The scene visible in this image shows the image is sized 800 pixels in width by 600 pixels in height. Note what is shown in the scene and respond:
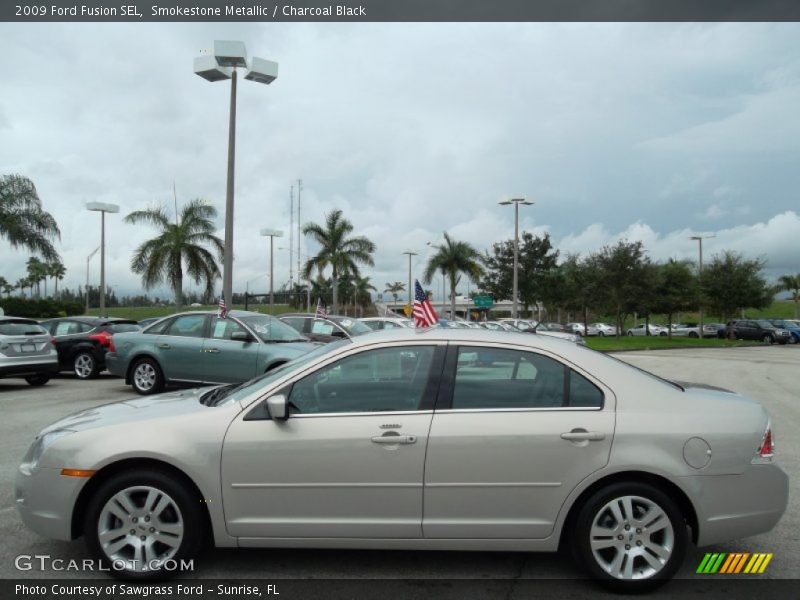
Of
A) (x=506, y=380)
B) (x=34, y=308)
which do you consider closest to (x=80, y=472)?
(x=506, y=380)

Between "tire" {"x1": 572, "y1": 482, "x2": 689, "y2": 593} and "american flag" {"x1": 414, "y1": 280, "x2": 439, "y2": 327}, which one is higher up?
"american flag" {"x1": 414, "y1": 280, "x2": 439, "y2": 327}

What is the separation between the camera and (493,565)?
4156 mm

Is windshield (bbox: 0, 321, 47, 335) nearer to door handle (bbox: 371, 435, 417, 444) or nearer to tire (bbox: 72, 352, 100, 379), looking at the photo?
tire (bbox: 72, 352, 100, 379)

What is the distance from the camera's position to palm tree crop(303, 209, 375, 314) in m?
40.9

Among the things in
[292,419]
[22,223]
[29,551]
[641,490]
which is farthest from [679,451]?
[22,223]

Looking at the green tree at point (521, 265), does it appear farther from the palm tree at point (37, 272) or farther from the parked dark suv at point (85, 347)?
the palm tree at point (37, 272)

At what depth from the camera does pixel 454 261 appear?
156 ft

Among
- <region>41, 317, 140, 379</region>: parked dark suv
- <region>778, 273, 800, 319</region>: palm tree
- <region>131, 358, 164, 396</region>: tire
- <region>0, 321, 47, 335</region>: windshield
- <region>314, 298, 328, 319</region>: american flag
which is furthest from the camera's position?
<region>778, 273, 800, 319</region>: palm tree

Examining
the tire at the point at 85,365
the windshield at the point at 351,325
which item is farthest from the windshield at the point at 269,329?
the tire at the point at 85,365

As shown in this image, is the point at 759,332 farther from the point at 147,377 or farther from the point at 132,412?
the point at 132,412

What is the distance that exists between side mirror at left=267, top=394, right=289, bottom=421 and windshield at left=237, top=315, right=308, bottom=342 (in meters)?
7.59

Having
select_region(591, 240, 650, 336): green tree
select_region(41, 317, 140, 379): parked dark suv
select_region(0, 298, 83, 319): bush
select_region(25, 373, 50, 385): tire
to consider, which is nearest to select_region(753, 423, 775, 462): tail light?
select_region(41, 317, 140, 379): parked dark suv

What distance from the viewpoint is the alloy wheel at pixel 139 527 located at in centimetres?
376

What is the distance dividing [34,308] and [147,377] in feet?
154
